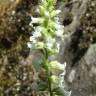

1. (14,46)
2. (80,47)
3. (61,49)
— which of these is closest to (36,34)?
(80,47)

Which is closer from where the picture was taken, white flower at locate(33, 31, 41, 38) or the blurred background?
white flower at locate(33, 31, 41, 38)

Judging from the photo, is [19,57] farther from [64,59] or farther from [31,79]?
[64,59]

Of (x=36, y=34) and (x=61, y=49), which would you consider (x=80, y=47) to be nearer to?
(x=61, y=49)

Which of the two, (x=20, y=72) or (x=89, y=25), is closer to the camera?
(x=89, y=25)

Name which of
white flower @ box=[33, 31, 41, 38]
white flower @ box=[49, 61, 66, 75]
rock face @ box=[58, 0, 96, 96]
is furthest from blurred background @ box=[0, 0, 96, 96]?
white flower @ box=[33, 31, 41, 38]

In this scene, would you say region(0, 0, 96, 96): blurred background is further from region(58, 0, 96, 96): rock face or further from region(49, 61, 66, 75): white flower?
region(49, 61, 66, 75): white flower

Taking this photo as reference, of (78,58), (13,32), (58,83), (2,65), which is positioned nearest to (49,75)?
(58,83)
